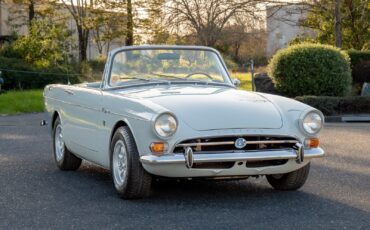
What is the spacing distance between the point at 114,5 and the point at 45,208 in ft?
120

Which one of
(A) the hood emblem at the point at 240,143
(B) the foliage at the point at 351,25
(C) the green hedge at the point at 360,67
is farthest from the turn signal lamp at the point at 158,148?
(B) the foliage at the point at 351,25

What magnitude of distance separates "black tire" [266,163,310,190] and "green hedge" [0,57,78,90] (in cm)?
2252

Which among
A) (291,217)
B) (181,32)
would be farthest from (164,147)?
(181,32)

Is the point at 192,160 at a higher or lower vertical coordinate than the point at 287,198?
higher

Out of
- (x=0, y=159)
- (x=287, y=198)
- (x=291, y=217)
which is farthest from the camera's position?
(x=0, y=159)

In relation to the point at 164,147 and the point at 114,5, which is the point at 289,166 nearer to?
the point at 164,147

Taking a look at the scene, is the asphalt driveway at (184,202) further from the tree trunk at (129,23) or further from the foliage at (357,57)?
the tree trunk at (129,23)

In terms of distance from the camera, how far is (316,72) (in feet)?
69.4

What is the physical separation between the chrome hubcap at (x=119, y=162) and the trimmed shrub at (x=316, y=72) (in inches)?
592

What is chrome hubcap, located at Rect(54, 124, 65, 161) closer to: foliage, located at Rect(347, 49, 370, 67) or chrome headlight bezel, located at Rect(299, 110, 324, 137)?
chrome headlight bezel, located at Rect(299, 110, 324, 137)

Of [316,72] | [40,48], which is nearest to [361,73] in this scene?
[316,72]

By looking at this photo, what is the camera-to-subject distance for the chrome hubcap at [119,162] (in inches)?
258

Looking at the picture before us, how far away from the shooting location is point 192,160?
236 inches

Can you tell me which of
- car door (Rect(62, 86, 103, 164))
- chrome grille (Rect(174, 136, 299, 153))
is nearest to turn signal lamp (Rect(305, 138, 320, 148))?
chrome grille (Rect(174, 136, 299, 153))
